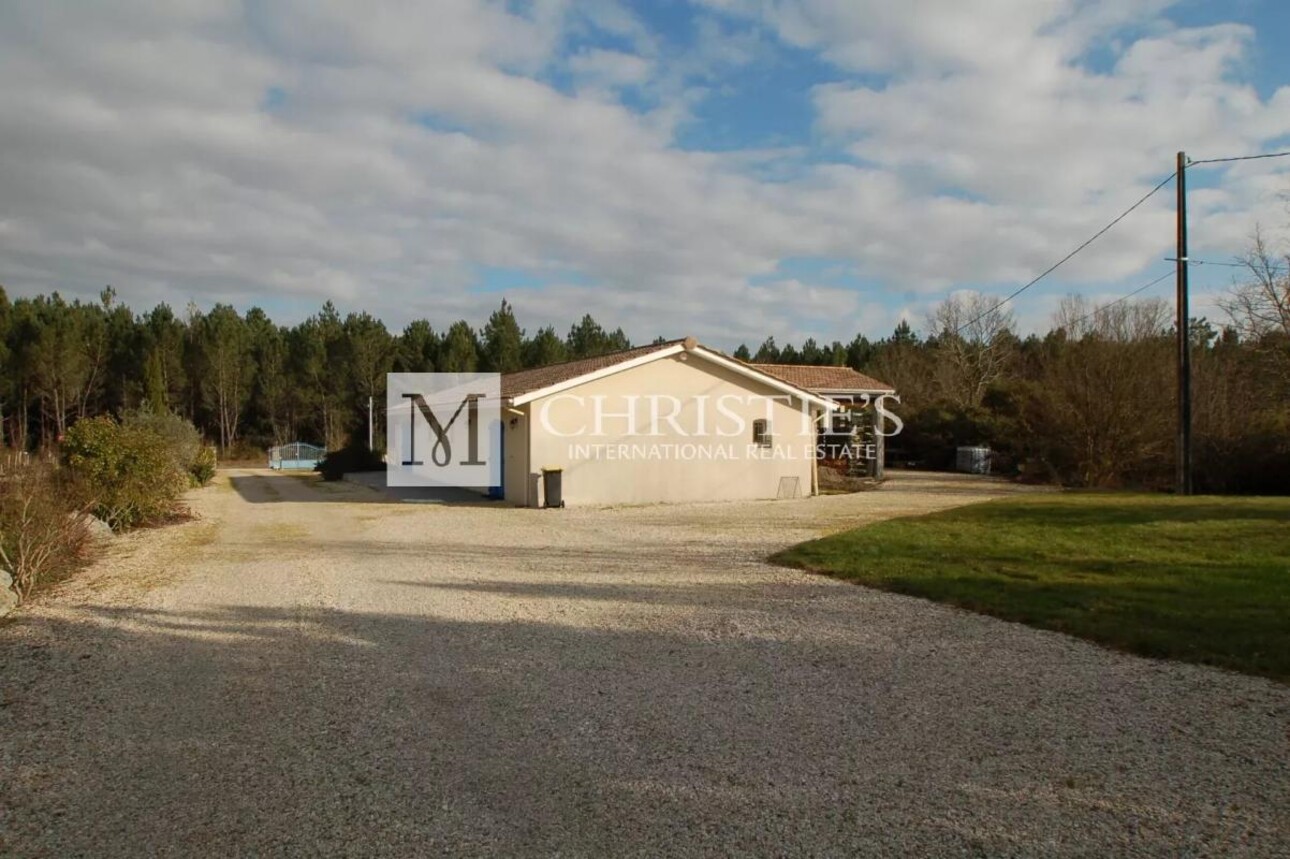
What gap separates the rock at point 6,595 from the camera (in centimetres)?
774

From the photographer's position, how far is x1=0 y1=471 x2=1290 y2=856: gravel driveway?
3520 mm

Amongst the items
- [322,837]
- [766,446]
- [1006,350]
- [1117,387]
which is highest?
[1006,350]

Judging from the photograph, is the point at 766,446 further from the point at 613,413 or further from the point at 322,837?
the point at 322,837

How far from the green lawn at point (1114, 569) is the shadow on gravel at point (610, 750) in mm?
1121

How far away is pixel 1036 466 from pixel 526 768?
24578 mm

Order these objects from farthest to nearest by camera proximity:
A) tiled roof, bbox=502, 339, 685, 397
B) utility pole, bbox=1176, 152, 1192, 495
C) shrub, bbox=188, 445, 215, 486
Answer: shrub, bbox=188, 445, 215, 486
tiled roof, bbox=502, 339, 685, 397
utility pole, bbox=1176, 152, 1192, 495

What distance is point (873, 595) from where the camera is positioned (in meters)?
8.34

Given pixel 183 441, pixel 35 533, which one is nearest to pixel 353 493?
pixel 183 441

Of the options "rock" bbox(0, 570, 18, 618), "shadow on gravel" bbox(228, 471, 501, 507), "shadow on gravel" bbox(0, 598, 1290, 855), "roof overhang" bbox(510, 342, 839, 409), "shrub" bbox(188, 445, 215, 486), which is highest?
"roof overhang" bbox(510, 342, 839, 409)

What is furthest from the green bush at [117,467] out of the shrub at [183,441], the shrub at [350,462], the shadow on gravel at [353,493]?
the shrub at [350,462]

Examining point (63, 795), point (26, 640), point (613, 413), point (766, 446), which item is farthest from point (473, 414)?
point (63, 795)

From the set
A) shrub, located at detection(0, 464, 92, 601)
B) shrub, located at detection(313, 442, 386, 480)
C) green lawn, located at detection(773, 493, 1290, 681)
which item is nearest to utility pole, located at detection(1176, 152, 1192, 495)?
green lawn, located at detection(773, 493, 1290, 681)

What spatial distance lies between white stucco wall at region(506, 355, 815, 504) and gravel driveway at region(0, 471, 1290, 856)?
31.3 feet

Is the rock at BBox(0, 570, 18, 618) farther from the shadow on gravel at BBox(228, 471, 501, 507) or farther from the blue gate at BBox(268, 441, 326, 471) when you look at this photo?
the blue gate at BBox(268, 441, 326, 471)
